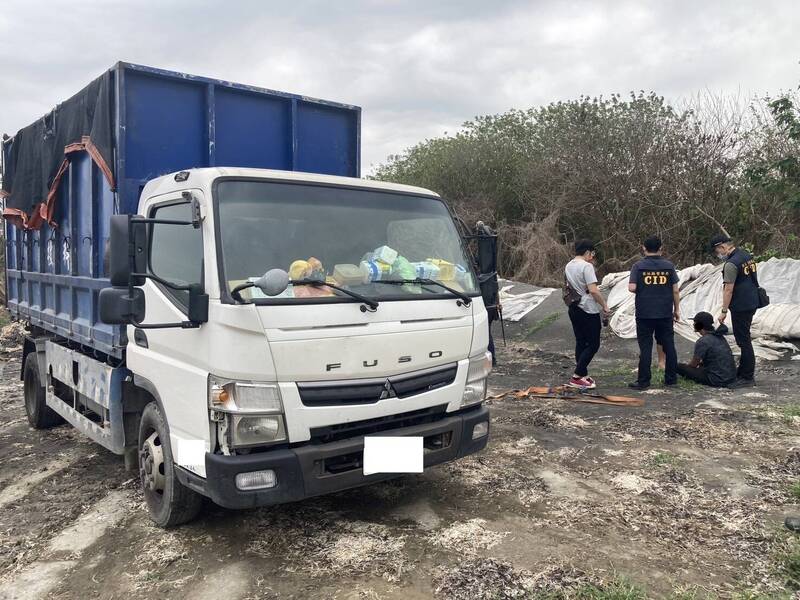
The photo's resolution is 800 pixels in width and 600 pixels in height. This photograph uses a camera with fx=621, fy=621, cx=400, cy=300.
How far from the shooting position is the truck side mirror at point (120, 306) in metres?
3.23

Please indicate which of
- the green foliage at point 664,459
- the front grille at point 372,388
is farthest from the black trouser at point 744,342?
the front grille at point 372,388

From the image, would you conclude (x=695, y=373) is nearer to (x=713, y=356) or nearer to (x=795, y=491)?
(x=713, y=356)

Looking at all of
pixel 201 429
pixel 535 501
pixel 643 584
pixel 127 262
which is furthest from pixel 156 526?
pixel 643 584

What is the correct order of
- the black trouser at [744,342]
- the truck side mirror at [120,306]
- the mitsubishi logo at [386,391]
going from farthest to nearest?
the black trouser at [744,342], the mitsubishi logo at [386,391], the truck side mirror at [120,306]

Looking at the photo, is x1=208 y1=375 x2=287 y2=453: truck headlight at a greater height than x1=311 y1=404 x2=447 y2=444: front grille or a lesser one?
greater

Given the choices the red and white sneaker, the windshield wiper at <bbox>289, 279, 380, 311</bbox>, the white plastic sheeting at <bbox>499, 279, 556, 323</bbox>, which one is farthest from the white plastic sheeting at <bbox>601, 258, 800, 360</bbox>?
the windshield wiper at <bbox>289, 279, 380, 311</bbox>

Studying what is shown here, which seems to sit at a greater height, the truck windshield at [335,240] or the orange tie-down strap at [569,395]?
A: the truck windshield at [335,240]

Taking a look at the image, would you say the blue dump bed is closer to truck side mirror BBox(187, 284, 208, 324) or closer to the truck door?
the truck door

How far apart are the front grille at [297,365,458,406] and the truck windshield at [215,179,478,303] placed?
0.45 meters

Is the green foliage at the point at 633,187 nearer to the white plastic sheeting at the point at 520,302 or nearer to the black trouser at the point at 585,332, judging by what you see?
the white plastic sheeting at the point at 520,302

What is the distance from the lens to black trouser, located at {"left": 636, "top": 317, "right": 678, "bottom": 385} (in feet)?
23.5

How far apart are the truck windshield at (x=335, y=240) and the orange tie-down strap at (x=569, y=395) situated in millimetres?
3399

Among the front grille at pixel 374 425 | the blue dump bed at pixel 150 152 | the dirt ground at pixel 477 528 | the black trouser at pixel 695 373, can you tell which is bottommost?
the dirt ground at pixel 477 528

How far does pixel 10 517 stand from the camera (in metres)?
4.11
